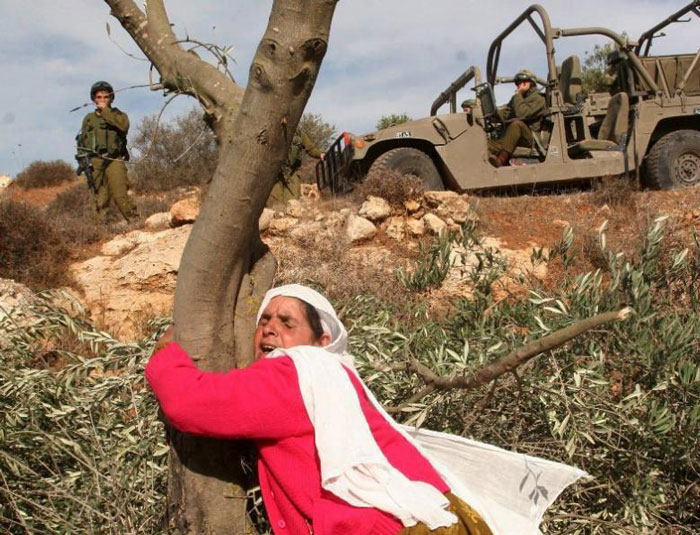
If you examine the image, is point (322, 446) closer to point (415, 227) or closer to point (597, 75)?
point (415, 227)

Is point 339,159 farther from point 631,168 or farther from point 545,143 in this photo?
point 631,168

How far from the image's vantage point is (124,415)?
2.91m

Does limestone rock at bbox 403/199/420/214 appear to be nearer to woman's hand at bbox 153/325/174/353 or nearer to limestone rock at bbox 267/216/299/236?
limestone rock at bbox 267/216/299/236

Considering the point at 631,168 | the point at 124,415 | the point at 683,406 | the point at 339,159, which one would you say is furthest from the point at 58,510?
the point at 631,168

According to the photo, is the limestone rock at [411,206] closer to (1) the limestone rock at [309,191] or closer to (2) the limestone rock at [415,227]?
(2) the limestone rock at [415,227]

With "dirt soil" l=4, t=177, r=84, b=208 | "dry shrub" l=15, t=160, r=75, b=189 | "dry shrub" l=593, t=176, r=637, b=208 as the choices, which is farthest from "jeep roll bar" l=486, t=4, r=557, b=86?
"dry shrub" l=15, t=160, r=75, b=189

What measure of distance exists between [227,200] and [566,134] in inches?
395

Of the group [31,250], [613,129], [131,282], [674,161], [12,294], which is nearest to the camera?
[12,294]

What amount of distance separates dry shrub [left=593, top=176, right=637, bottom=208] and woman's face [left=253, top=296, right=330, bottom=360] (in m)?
8.55

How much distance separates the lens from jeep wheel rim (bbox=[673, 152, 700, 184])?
433 inches

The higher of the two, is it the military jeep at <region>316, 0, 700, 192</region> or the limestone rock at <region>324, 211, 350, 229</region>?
the military jeep at <region>316, 0, 700, 192</region>

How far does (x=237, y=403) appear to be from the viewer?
76.3 inches

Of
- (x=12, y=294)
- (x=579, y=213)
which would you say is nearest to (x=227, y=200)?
(x=12, y=294)

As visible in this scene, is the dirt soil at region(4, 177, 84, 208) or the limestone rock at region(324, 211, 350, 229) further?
the dirt soil at region(4, 177, 84, 208)
